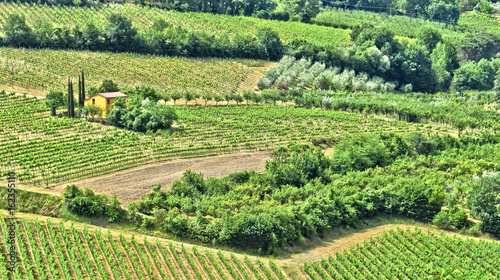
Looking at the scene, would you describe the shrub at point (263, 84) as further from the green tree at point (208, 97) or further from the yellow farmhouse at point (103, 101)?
the yellow farmhouse at point (103, 101)

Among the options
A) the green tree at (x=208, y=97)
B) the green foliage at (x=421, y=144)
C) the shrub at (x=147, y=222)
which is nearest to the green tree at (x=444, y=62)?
the green foliage at (x=421, y=144)

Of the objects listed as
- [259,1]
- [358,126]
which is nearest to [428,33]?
[259,1]

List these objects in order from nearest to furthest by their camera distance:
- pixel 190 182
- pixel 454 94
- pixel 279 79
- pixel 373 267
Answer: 1. pixel 373 267
2. pixel 190 182
3. pixel 279 79
4. pixel 454 94

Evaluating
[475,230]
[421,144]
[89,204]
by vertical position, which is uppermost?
[421,144]

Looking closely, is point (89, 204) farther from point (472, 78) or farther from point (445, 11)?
point (445, 11)

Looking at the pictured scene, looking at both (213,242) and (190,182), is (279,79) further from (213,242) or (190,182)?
(213,242)

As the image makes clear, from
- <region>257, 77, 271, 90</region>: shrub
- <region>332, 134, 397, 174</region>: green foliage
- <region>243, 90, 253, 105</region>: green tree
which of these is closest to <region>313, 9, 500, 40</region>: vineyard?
<region>257, 77, 271, 90</region>: shrub

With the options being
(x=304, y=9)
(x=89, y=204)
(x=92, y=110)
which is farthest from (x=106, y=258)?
(x=304, y=9)
